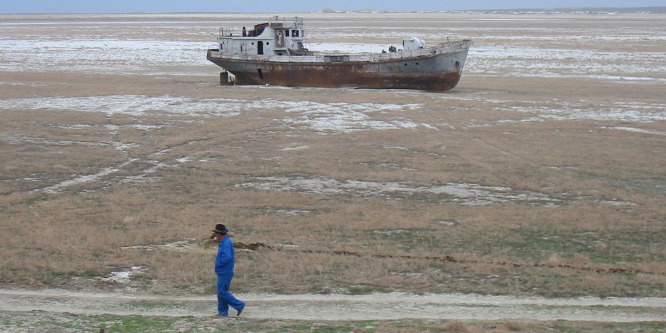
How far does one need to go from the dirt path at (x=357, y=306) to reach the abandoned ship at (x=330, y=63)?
28655 millimetres

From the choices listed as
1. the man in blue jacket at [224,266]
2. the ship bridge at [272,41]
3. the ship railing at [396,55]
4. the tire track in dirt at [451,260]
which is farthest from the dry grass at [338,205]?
the ship bridge at [272,41]

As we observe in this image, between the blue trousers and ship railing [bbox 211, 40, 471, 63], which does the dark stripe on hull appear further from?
the blue trousers

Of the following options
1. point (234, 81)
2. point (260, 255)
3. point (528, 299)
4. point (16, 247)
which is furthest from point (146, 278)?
point (234, 81)

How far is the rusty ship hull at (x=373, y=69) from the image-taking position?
39.8 metres

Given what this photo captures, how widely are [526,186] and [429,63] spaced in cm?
2086

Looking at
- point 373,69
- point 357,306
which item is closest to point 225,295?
point 357,306

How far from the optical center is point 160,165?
22.1 meters

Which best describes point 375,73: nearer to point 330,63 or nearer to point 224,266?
point 330,63

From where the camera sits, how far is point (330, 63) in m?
40.9

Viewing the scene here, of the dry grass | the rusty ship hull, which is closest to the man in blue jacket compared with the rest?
the dry grass

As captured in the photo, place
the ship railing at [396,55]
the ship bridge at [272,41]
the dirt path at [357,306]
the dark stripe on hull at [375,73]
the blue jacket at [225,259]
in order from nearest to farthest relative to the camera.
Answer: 1. the blue jacket at [225,259]
2. the dirt path at [357,306]
3. the ship railing at [396,55]
4. the dark stripe on hull at [375,73]
5. the ship bridge at [272,41]

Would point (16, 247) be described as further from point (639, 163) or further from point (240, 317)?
point (639, 163)

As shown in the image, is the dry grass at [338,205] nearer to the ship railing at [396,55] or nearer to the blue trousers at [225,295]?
the blue trousers at [225,295]

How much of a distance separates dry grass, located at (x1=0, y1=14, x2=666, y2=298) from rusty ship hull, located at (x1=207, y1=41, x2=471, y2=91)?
345 inches
